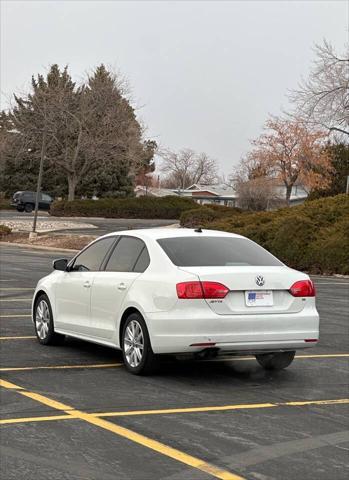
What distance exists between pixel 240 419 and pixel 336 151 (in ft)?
230

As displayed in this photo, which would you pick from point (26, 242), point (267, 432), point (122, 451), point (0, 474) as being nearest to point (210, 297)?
point (267, 432)

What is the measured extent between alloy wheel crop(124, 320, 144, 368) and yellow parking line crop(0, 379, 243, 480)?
1.30 metres

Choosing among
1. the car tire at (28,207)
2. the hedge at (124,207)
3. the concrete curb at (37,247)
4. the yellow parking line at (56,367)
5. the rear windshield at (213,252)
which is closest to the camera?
the rear windshield at (213,252)

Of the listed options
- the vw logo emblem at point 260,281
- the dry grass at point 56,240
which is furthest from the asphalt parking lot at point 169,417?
the dry grass at point 56,240

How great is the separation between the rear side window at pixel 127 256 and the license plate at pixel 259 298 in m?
1.26

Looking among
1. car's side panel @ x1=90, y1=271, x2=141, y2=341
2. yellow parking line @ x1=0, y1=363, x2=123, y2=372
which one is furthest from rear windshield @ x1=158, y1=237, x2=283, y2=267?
yellow parking line @ x1=0, y1=363, x2=123, y2=372

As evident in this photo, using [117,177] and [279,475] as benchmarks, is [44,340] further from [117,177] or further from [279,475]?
[117,177]

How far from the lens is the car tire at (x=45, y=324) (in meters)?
9.67

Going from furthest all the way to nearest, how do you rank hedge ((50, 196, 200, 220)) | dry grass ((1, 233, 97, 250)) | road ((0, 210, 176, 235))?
hedge ((50, 196, 200, 220)) < road ((0, 210, 176, 235)) < dry grass ((1, 233, 97, 250))

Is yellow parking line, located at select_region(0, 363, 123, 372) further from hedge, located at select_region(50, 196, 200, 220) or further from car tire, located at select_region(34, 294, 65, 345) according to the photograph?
hedge, located at select_region(50, 196, 200, 220)

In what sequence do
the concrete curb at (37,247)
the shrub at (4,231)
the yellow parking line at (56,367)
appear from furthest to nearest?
the shrub at (4,231)
the concrete curb at (37,247)
the yellow parking line at (56,367)

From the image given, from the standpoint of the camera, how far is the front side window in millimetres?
9055

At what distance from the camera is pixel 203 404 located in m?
6.75

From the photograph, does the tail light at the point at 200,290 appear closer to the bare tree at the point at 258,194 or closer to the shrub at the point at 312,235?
the shrub at the point at 312,235
